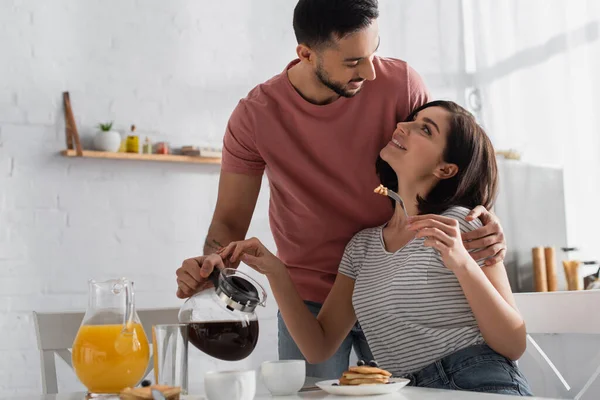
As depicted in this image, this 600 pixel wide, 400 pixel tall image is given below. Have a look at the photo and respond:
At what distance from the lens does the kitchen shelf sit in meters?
3.22

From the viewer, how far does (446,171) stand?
5.53ft

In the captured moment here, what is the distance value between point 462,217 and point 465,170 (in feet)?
0.42

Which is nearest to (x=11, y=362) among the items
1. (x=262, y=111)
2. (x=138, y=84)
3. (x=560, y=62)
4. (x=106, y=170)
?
(x=106, y=170)

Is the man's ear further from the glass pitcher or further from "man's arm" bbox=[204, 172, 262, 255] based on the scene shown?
the glass pitcher

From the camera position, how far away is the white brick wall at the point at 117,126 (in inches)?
124

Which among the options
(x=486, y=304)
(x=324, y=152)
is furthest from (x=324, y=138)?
(x=486, y=304)

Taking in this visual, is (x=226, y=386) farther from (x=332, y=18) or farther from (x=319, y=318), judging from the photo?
(x=332, y=18)

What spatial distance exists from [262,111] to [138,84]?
173 centimetres

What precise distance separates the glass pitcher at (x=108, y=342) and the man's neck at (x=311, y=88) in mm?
935

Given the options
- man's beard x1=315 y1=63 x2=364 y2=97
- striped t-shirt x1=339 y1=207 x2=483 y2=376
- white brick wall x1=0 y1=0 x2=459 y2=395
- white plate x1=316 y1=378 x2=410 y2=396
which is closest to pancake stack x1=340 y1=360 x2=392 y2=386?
white plate x1=316 y1=378 x2=410 y2=396

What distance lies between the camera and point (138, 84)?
3469 mm

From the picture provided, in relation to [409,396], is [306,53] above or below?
above

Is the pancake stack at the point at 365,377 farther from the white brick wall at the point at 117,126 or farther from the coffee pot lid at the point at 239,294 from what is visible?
the white brick wall at the point at 117,126

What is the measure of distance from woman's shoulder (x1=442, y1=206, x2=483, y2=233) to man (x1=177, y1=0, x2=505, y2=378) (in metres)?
0.25
